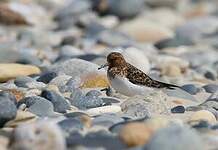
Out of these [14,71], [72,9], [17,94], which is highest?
[72,9]

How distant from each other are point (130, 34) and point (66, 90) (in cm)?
821

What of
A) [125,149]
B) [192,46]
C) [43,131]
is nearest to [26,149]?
[43,131]

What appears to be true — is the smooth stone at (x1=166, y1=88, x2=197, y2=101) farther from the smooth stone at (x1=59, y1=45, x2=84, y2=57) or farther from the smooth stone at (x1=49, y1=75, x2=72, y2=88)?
the smooth stone at (x1=59, y1=45, x2=84, y2=57)

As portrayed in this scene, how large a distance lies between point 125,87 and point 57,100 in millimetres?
740

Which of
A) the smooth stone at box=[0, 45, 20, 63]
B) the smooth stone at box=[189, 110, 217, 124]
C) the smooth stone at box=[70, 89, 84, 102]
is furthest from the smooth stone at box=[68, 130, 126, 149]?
the smooth stone at box=[0, 45, 20, 63]

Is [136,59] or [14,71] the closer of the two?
[14,71]

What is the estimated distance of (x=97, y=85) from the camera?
8281mm

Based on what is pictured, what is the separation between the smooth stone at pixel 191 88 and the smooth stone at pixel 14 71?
1973 millimetres

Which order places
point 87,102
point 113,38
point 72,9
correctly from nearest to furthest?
point 87,102, point 113,38, point 72,9

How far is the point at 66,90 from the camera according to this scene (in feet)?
25.8

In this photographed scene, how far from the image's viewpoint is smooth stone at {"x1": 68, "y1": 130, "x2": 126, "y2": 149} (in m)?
5.34

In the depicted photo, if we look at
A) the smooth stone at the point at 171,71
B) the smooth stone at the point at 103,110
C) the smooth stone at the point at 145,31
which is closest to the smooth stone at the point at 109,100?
the smooth stone at the point at 103,110

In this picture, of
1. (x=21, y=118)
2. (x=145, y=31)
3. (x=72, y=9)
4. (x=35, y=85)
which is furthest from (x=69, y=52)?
(x=21, y=118)

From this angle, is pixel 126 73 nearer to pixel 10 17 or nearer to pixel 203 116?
pixel 203 116
